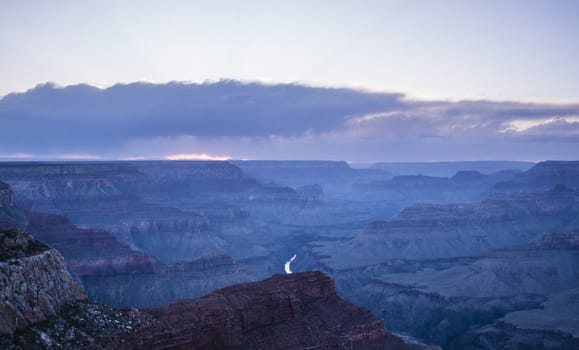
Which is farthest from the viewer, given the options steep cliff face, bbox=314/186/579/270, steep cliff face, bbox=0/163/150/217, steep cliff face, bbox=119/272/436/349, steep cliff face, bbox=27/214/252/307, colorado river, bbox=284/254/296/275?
steep cliff face, bbox=314/186/579/270

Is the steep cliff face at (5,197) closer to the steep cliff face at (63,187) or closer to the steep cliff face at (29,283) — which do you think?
the steep cliff face at (63,187)

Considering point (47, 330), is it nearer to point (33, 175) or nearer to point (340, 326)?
point (340, 326)

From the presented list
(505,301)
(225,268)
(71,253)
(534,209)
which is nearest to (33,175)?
(71,253)

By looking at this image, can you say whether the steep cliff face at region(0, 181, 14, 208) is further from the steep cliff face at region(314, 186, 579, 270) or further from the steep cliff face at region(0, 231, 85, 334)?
the steep cliff face at region(314, 186, 579, 270)

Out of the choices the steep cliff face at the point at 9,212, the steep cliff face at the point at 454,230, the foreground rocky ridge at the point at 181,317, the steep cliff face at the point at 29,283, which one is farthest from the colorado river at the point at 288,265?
the steep cliff face at the point at 29,283

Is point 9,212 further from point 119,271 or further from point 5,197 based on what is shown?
point 119,271

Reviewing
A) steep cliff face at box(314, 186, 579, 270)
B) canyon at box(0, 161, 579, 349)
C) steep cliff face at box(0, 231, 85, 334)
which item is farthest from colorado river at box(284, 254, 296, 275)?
steep cliff face at box(0, 231, 85, 334)
